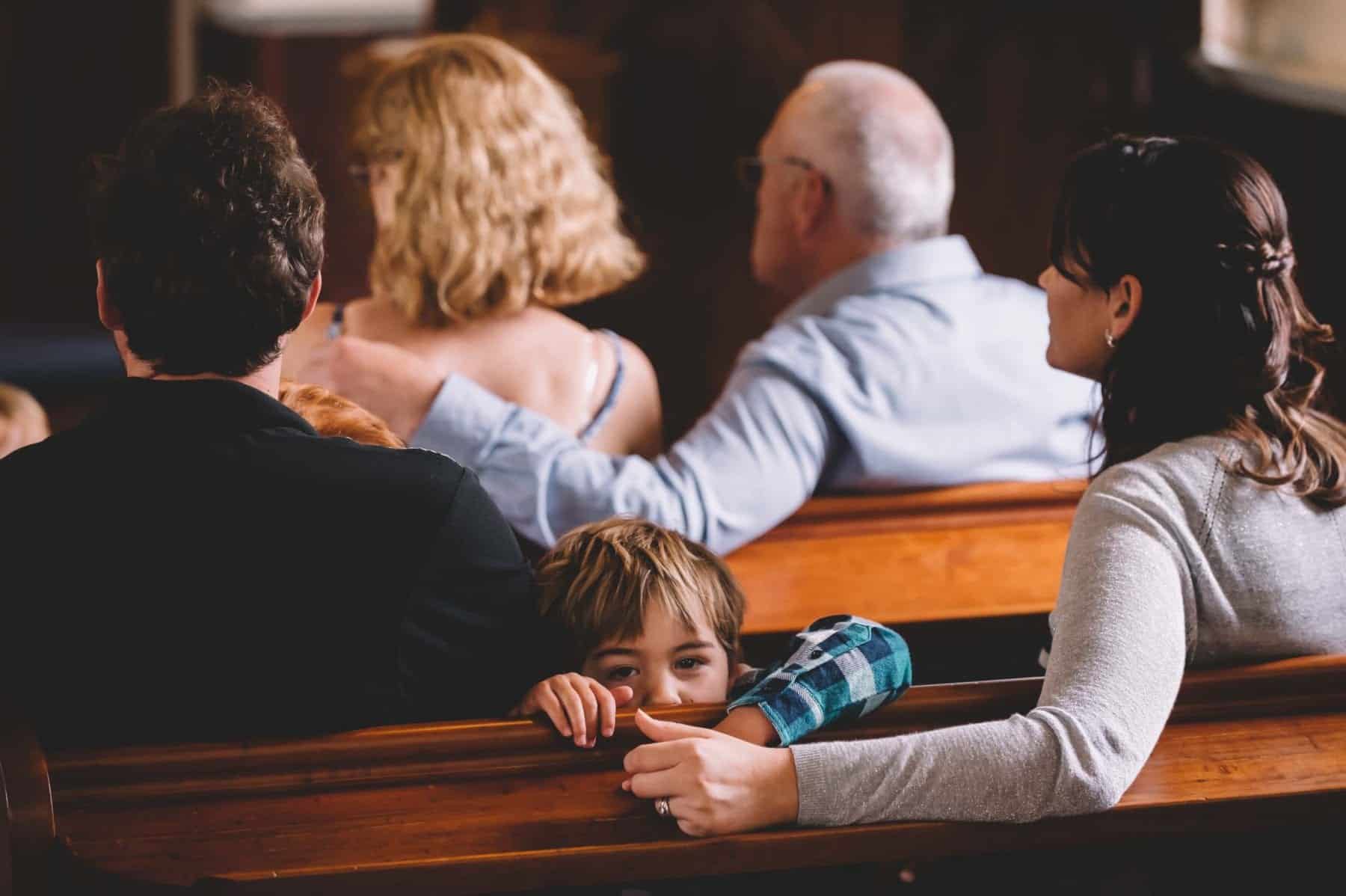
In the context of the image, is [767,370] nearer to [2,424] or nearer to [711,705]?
[711,705]

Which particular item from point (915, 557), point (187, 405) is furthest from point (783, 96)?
point (187, 405)

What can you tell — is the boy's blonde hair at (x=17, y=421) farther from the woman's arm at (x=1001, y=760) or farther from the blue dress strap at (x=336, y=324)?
the woman's arm at (x=1001, y=760)

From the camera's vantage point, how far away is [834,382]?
225 centimetres

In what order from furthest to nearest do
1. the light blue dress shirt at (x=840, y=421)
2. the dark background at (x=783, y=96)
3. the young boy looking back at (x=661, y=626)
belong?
the dark background at (x=783, y=96), the light blue dress shirt at (x=840, y=421), the young boy looking back at (x=661, y=626)

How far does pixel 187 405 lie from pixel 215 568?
0.14 meters

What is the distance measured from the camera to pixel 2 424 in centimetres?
223

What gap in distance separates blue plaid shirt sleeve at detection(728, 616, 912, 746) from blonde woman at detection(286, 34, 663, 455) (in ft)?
3.52

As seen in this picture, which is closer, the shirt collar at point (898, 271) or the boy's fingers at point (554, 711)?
the boy's fingers at point (554, 711)

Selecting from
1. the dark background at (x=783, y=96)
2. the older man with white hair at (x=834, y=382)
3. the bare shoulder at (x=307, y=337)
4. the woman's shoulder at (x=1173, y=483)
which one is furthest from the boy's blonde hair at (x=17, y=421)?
the dark background at (x=783, y=96)

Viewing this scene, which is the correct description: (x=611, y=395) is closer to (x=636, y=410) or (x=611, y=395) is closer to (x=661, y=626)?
(x=636, y=410)

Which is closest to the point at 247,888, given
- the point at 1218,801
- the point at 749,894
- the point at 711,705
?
the point at 711,705

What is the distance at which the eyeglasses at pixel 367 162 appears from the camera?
234 centimetres

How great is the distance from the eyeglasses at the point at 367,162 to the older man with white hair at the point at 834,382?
357mm

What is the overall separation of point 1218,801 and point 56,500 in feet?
3.37
